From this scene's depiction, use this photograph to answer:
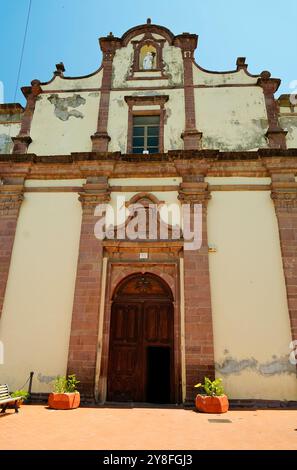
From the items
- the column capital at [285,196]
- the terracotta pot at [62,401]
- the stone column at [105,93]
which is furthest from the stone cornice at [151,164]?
the terracotta pot at [62,401]

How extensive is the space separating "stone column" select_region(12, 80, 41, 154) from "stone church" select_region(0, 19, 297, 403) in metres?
0.05

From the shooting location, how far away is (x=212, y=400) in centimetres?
715

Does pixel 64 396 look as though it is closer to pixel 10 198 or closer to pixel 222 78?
pixel 10 198

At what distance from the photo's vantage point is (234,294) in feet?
29.5

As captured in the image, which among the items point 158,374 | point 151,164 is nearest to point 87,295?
point 158,374

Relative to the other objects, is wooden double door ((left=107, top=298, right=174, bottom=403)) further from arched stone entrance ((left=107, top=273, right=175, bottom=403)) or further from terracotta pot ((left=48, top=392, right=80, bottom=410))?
terracotta pot ((left=48, top=392, right=80, bottom=410))

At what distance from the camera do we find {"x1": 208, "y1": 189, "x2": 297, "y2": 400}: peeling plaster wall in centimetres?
823

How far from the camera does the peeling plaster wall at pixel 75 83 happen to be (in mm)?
12445

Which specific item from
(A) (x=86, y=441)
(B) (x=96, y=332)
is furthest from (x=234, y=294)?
(A) (x=86, y=441)

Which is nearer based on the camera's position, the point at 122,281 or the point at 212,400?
the point at 212,400

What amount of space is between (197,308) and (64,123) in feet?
25.6

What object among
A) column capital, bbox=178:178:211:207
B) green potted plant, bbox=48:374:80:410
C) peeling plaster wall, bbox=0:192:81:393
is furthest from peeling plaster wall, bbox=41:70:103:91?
green potted plant, bbox=48:374:80:410

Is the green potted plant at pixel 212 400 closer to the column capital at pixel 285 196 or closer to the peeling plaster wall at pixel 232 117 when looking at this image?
the column capital at pixel 285 196

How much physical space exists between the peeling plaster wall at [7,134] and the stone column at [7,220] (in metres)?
1.95
